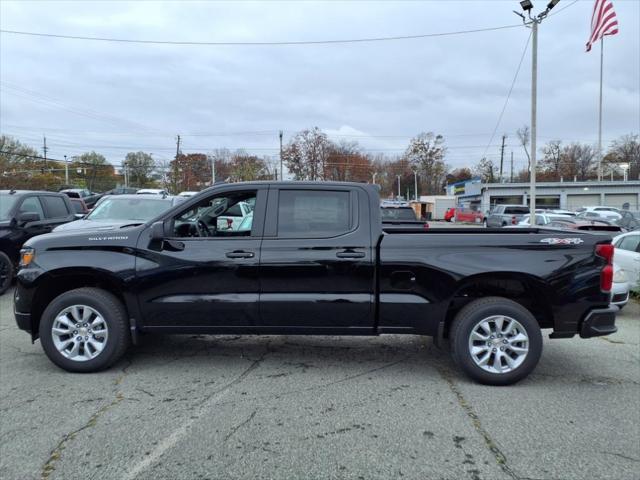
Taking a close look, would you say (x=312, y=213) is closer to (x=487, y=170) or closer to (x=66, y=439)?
(x=66, y=439)

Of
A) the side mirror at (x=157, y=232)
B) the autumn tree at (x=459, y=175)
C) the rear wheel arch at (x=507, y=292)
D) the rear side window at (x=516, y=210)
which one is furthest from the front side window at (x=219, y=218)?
the autumn tree at (x=459, y=175)

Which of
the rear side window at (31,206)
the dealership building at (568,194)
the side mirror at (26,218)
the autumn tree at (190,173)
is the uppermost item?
the autumn tree at (190,173)

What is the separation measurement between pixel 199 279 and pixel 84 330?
1.22 metres

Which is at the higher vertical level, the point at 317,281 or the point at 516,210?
the point at 516,210

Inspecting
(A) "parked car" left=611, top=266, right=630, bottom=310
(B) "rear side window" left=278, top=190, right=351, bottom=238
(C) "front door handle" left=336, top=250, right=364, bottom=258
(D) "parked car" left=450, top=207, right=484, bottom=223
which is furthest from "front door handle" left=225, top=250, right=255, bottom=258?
(D) "parked car" left=450, top=207, right=484, bottom=223

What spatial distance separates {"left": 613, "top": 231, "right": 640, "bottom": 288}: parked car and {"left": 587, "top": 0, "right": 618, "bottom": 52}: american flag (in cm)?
1854

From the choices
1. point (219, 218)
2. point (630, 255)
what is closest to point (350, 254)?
point (219, 218)

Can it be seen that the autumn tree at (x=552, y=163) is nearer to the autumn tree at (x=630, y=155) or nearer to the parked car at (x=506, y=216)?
the autumn tree at (x=630, y=155)

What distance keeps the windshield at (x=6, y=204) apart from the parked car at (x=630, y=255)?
11.3 meters

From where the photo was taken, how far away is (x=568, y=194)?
170 ft

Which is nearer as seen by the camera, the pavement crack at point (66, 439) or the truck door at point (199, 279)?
the pavement crack at point (66, 439)

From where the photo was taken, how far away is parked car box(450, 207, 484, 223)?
46.5 metres

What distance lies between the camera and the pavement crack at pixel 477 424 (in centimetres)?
317

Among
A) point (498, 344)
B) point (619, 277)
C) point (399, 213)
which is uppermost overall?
point (399, 213)
